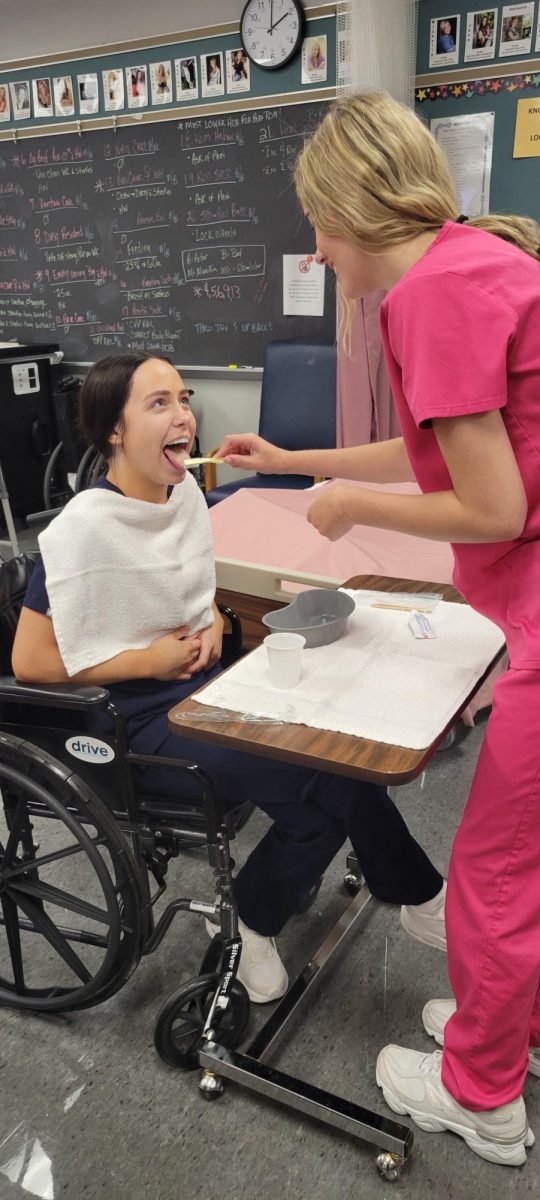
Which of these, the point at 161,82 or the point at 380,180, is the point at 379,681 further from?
the point at 161,82

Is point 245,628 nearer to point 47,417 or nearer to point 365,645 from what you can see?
point 365,645

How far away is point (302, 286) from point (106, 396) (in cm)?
253

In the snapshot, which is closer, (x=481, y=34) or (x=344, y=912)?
(x=344, y=912)

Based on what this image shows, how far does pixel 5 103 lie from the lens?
4211mm

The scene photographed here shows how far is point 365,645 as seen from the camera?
1318 millimetres

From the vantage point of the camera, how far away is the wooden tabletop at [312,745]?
98 cm

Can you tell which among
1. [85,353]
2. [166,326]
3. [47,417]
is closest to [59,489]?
[47,417]

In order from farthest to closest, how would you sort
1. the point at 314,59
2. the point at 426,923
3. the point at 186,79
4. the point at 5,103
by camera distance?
the point at 5,103 < the point at 186,79 < the point at 314,59 < the point at 426,923

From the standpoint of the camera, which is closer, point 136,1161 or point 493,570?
point 493,570

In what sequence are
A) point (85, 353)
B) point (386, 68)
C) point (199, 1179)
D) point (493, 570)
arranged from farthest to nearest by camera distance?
point (85, 353) < point (386, 68) < point (199, 1179) < point (493, 570)

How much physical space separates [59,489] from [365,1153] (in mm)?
3826

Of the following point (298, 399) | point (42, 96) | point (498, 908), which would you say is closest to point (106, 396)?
point (498, 908)

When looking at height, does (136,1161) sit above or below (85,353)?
below

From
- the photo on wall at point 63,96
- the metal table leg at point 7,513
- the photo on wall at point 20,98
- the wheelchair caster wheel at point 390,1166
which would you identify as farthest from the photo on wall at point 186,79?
the wheelchair caster wheel at point 390,1166
